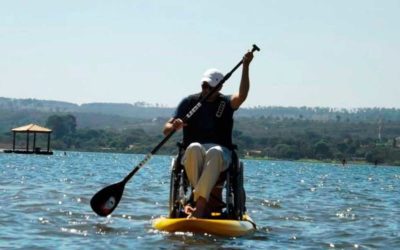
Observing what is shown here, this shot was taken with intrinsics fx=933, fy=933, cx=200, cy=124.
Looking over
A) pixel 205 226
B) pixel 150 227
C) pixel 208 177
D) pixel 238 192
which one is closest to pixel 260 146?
pixel 150 227

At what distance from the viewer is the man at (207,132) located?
10289 mm

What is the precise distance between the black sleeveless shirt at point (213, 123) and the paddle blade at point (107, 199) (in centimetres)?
102

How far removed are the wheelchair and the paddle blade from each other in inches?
27.3

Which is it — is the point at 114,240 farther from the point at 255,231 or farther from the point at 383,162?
the point at 383,162

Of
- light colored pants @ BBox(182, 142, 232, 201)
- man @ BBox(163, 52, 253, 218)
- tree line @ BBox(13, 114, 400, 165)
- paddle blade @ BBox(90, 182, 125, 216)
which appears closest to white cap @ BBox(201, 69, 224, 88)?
man @ BBox(163, 52, 253, 218)

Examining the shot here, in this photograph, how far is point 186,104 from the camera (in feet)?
35.4

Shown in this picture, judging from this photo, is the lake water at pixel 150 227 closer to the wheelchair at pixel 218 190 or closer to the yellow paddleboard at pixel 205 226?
the yellow paddleboard at pixel 205 226

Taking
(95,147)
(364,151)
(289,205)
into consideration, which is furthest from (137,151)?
(289,205)

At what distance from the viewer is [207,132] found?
10.7 metres

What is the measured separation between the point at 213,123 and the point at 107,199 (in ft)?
5.21

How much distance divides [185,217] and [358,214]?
553 centimetres

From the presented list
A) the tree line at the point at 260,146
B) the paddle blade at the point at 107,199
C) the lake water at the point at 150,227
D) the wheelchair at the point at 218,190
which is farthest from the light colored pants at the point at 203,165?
the tree line at the point at 260,146

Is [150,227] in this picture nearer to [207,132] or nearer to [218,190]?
[218,190]

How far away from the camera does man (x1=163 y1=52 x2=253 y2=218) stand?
10289mm
